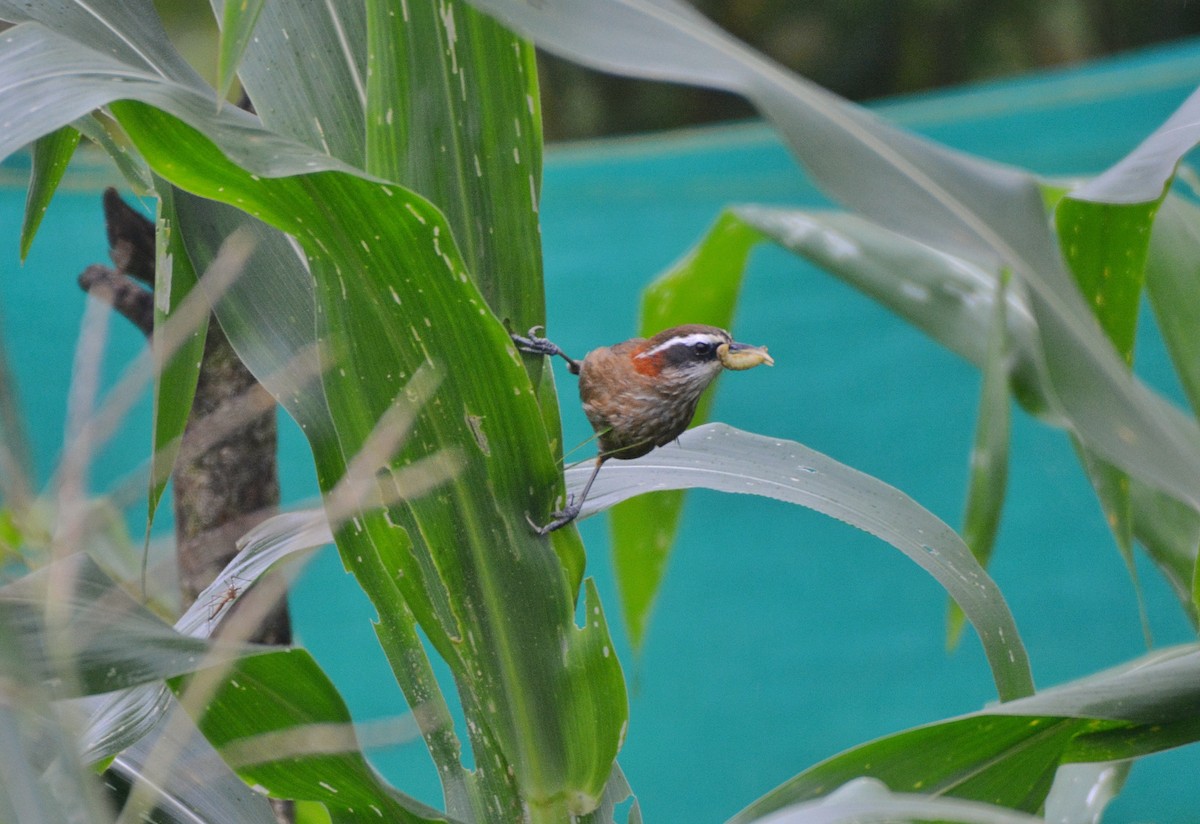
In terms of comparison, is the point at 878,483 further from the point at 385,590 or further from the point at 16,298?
the point at 16,298

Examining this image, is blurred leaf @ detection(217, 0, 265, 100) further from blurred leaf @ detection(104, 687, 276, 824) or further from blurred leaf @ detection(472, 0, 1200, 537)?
blurred leaf @ detection(104, 687, 276, 824)

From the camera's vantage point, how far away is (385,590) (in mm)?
395

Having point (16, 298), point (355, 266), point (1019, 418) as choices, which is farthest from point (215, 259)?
point (1019, 418)

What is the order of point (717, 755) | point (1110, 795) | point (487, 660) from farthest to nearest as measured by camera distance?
1. point (717, 755)
2. point (1110, 795)
3. point (487, 660)

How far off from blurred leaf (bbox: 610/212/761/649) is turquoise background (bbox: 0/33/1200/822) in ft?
1.39

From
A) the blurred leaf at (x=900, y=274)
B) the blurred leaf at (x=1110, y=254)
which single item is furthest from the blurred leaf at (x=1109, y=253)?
the blurred leaf at (x=900, y=274)

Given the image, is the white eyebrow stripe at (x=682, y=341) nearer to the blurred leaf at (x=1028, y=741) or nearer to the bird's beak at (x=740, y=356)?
the bird's beak at (x=740, y=356)

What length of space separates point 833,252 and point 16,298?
3.91 ft

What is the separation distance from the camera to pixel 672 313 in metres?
0.71

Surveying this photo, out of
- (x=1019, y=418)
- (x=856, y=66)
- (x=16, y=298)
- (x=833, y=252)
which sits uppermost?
(x=856, y=66)

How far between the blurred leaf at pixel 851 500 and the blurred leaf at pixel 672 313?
0.77 feet

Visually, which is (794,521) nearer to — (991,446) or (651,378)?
(991,446)

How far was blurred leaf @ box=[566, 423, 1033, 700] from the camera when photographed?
414 mm

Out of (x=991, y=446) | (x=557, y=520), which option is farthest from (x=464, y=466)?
(x=991, y=446)
